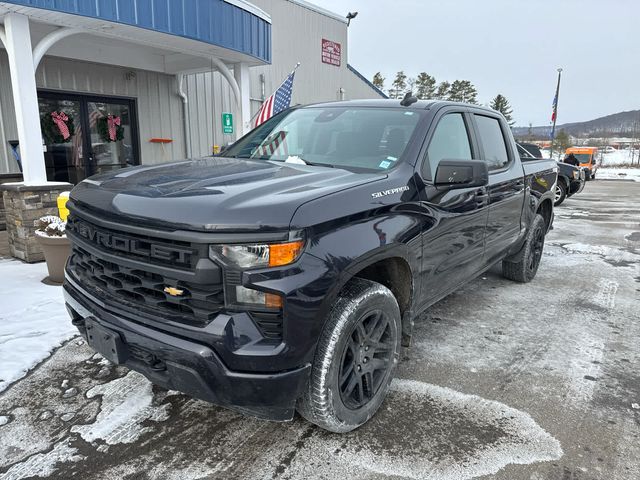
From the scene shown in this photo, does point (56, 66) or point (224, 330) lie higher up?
point (56, 66)

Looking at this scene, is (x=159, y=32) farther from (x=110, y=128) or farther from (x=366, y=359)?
(x=366, y=359)

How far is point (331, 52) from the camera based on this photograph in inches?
672

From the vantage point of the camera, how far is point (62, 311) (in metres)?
4.30

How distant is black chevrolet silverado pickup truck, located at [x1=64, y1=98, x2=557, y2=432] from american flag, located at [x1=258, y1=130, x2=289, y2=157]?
2 centimetres

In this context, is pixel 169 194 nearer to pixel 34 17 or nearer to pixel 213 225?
pixel 213 225

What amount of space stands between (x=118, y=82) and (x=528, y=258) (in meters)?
8.52

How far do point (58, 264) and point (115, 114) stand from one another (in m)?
5.94

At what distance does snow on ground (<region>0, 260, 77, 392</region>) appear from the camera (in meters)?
3.42

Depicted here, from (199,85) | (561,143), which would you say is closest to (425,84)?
(561,143)

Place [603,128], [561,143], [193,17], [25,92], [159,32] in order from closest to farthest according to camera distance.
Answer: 1. [25,92]
2. [159,32]
3. [193,17]
4. [561,143]
5. [603,128]

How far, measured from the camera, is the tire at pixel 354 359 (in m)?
2.29

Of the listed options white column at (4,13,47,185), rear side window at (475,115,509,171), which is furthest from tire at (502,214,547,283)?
white column at (4,13,47,185)

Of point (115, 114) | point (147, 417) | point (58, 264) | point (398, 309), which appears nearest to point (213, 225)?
point (398, 309)

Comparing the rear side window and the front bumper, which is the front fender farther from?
the rear side window
